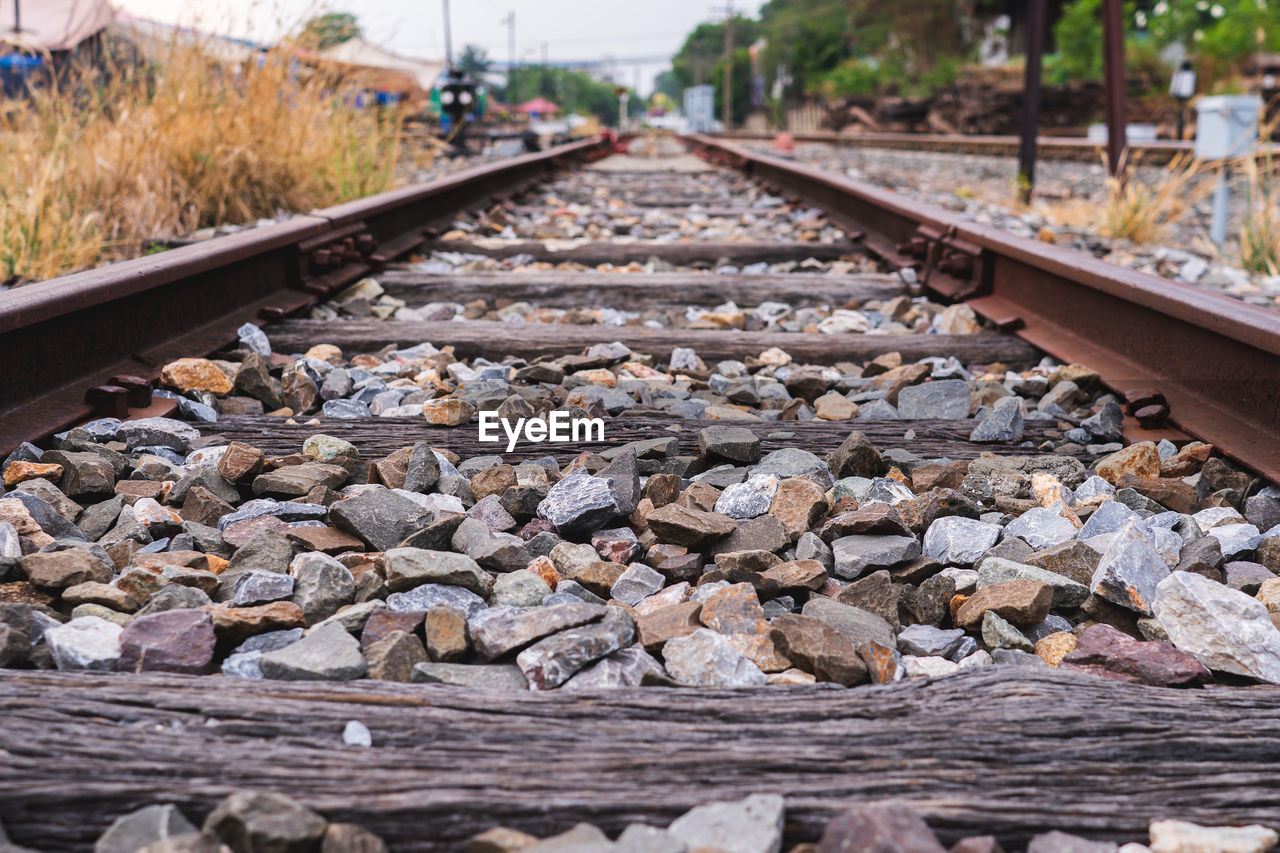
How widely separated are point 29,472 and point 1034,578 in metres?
1.58

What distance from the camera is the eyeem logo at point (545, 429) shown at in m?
2.00

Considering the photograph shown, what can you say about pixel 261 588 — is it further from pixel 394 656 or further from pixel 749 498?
pixel 749 498

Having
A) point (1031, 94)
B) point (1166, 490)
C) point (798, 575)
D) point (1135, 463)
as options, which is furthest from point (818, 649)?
point (1031, 94)

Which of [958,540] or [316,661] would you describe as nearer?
[316,661]

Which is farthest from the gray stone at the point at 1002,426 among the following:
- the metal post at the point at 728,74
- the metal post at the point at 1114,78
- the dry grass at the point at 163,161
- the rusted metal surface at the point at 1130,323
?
the metal post at the point at 728,74

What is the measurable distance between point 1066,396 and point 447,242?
116 inches

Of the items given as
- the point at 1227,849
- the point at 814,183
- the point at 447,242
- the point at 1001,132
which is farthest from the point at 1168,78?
the point at 1227,849

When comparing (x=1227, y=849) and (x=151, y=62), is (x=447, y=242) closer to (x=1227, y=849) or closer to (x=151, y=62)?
(x=151, y=62)

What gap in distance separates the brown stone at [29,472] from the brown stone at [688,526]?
1.00 metres

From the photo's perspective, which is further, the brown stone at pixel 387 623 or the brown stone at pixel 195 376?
the brown stone at pixel 195 376

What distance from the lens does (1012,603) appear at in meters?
1.32

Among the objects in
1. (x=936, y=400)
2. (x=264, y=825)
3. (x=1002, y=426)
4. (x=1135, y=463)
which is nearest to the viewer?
(x=264, y=825)

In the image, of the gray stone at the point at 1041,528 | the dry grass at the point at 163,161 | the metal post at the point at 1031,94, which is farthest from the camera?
the metal post at the point at 1031,94

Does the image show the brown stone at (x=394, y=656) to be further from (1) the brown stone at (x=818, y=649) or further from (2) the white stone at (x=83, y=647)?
(1) the brown stone at (x=818, y=649)
